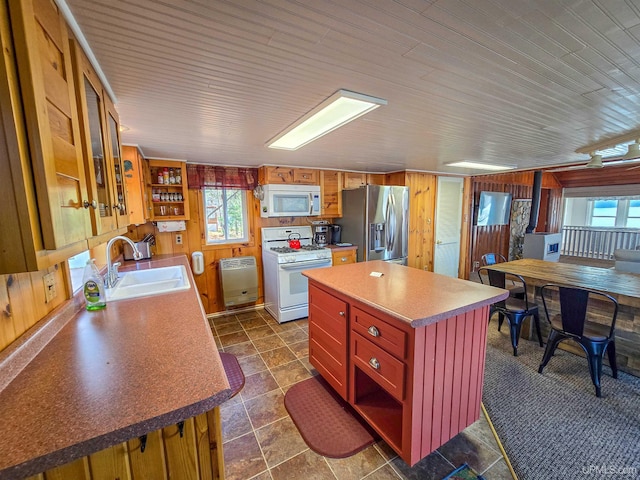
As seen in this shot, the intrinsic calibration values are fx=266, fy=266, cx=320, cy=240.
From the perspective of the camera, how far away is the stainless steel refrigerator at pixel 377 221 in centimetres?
394

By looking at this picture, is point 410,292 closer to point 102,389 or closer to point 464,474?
point 464,474

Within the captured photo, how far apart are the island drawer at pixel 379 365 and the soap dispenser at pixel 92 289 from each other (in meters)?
1.57

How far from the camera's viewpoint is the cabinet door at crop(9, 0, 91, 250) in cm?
65

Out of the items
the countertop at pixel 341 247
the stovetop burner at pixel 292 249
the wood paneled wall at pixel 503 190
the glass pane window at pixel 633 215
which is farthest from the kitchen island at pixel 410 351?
the glass pane window at pixel 633 215

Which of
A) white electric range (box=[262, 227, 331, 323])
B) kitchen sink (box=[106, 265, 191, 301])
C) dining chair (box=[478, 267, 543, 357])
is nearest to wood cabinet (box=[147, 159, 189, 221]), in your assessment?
kitchen sink (box=[106, 265, 191, 301])

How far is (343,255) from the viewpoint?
13.0ft

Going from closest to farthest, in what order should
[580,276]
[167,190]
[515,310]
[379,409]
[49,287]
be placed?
[49,287] < [379,409] < [515,310] < [580,276] < [167,190]

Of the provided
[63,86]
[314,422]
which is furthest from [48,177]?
[314,422]

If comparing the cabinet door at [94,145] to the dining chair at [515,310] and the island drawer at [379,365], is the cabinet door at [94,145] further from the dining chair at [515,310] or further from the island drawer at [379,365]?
the dining chair at [515,310]

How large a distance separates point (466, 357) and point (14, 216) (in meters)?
2.03

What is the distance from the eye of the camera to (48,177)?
694 mm

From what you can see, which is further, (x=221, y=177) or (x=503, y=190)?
(x=503, y=190)

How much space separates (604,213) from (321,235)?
8.19 m

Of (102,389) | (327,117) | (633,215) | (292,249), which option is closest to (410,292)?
(327,117)
